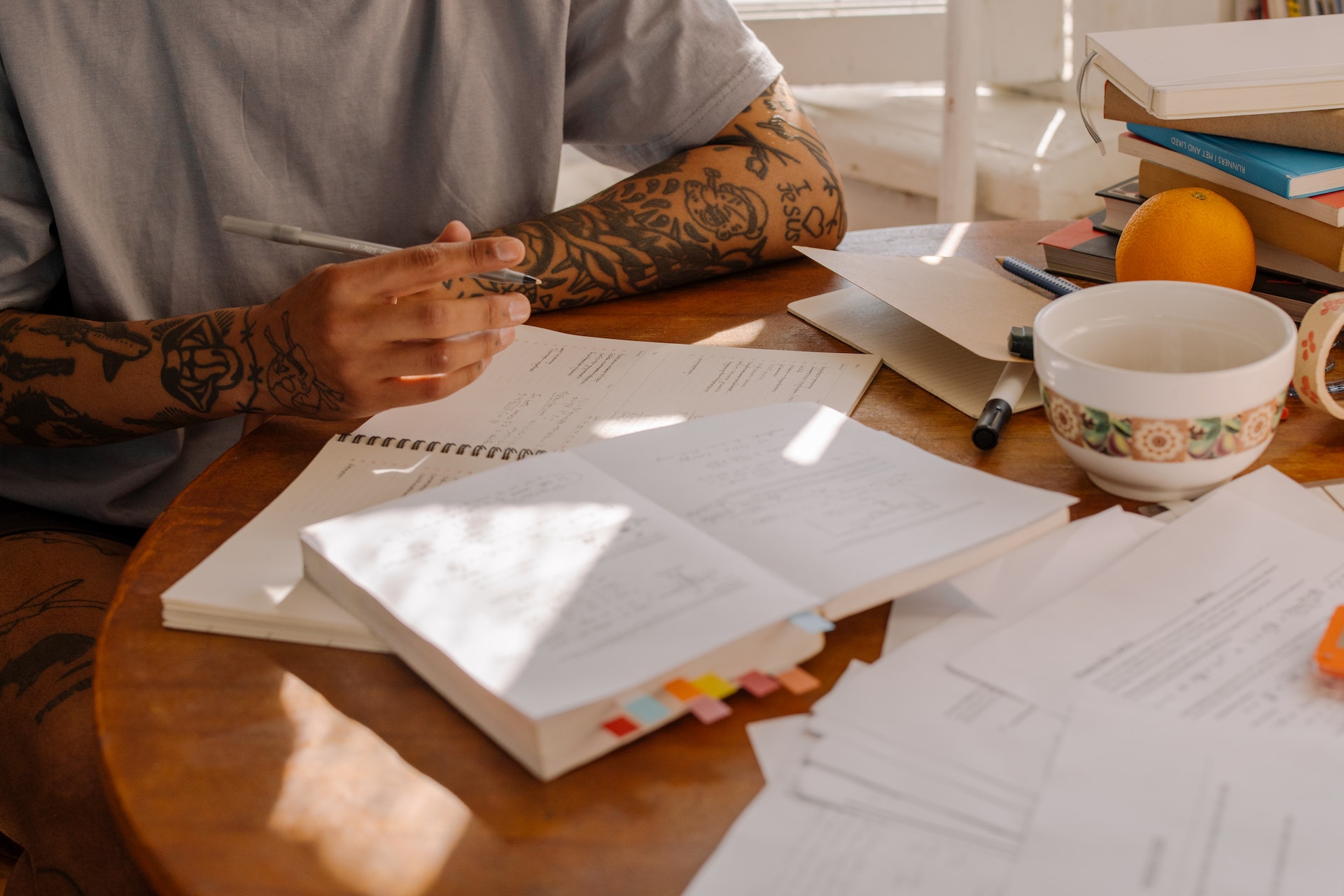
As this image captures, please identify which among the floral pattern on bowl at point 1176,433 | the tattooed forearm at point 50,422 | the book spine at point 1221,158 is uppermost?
the book spine at point 1221,158

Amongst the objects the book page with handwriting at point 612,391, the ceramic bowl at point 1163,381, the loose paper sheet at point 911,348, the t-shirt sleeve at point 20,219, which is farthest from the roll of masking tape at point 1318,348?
the t-shirt sleeve at point 20,219

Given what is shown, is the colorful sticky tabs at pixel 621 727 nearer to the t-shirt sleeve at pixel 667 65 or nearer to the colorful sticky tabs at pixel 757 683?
the colorful sticky tabs at pixel 757 683

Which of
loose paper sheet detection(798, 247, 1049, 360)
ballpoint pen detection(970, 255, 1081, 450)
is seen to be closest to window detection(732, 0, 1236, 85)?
loose paper sheet detection(798, 247, 1049, 360)

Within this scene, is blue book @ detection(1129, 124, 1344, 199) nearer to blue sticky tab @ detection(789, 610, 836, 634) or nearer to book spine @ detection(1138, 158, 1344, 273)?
book spine @ detection(1138, 158, 1344, 273)

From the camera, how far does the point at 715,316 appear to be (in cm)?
103

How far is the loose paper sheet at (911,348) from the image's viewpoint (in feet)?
2.68

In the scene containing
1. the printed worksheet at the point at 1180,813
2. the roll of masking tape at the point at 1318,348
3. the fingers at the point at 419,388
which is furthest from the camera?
the fingers at the point at 419,388

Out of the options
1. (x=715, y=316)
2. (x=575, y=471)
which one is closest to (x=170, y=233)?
(x=715, y=316)

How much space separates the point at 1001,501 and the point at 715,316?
0.47 m

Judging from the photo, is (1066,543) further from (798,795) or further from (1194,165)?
(1194,165)

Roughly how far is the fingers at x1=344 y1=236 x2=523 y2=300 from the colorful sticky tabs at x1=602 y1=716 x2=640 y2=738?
0.40m

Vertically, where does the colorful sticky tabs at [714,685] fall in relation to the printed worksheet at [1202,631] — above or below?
above

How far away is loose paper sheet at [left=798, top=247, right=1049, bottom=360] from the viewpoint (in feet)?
2.73

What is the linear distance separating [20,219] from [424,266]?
0.50m
